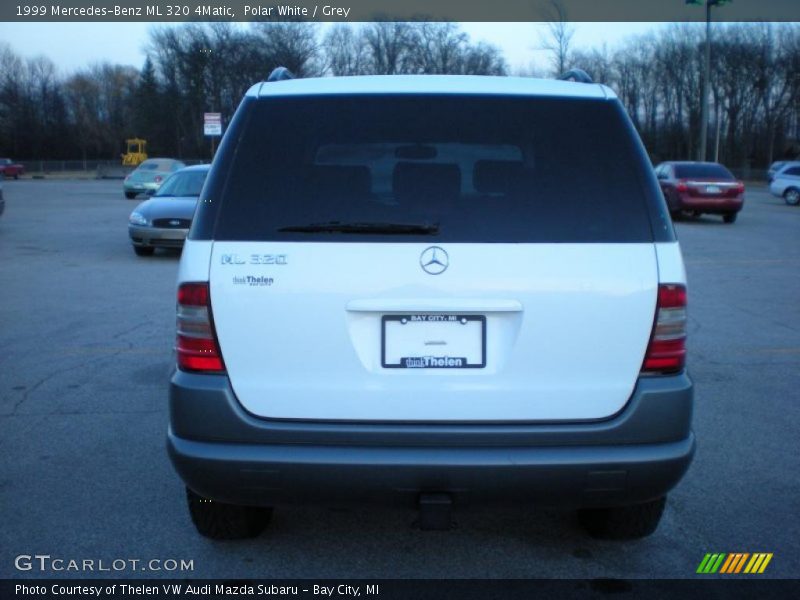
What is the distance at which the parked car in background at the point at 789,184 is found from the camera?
1246 inches

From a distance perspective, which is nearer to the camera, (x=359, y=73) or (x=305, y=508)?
(x=305, y=508)

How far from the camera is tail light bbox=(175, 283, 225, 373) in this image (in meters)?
2.99

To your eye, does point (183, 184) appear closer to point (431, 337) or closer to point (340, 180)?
point (340, 180)

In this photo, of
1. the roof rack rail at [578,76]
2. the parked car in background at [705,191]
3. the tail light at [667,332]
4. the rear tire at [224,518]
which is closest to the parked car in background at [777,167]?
the parked car in background at [705,191]

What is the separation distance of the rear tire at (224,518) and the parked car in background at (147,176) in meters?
31.2

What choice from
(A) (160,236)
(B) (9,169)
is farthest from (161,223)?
(B) (9,169)

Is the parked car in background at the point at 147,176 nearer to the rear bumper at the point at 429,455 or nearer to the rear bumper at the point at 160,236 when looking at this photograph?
the rear bumper at the point at 160,236

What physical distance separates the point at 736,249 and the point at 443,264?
48.6 ft

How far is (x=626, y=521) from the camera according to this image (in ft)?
11.9

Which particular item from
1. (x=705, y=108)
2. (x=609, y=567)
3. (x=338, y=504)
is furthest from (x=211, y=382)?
(x=705, y=108)

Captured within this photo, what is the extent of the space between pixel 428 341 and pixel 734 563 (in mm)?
1772

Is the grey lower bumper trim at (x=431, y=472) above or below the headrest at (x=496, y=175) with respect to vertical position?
below

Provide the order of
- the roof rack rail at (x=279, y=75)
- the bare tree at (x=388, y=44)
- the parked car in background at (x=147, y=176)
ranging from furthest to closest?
the bare tree at (x=388, y=44)
the parked car in background at (x=147, y=176)
the roof rack rail at (x=279, y=75)

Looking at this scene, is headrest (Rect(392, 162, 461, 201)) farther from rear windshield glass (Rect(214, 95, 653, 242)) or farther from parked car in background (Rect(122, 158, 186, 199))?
parked car in background (Rect(122, 158, 186, 199))
